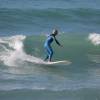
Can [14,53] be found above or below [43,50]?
below

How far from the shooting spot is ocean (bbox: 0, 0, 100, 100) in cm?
1800

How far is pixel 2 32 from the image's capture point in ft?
94.0

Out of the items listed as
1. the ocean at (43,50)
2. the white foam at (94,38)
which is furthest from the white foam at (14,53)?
the white foam at (94,38)

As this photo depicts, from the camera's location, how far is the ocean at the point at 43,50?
709 inches

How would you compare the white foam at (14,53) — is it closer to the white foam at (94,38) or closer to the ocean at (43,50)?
the ocean at (43,50)

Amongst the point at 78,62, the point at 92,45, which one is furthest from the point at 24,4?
the point at 78,62

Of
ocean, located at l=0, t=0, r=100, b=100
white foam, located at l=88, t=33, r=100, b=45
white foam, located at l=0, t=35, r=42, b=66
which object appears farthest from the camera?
white foam, located at l=88, t=33, r=100, b=45

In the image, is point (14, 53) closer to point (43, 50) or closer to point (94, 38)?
point (43, 50)

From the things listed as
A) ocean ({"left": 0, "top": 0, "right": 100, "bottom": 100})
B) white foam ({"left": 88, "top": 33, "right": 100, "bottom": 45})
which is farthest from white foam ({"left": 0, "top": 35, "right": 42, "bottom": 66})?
white foam ({"left": 88, "top": 33, "right": 100, "bottom": 45})

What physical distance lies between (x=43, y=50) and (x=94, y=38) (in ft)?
→ 12.5

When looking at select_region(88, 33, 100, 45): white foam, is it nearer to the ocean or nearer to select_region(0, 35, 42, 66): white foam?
the ocean

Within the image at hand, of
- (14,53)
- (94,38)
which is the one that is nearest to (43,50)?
(14,53)

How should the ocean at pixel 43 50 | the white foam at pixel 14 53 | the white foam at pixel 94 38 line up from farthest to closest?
1. the white foam at pixel 94 38
2. the white foam at pixel 14 53
3. the ocean at pixel 43 50

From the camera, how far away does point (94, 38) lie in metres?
27.2
